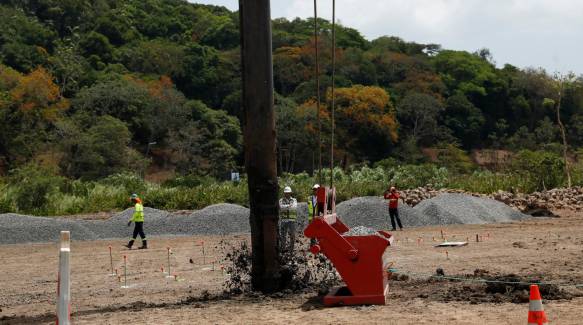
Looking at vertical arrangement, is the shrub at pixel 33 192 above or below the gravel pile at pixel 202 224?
above

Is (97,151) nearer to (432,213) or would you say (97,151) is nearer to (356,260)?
(432,213)

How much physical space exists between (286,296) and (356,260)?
4.87 ft

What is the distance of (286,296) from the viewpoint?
10.6 metres

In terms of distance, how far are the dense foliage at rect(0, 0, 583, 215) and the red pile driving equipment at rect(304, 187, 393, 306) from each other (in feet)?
119

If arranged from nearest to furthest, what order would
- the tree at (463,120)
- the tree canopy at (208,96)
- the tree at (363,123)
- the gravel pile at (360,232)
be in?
the gravel pile at (360,232)
the tree canopy at (208,96)
the tree at (363,123)
the tree at (463,120)

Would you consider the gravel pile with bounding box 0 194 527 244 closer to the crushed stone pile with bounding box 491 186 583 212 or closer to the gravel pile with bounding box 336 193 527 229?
the gravel pile with bounding box 336 193 527 229

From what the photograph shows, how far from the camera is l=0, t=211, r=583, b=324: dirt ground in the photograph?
29.4 feet

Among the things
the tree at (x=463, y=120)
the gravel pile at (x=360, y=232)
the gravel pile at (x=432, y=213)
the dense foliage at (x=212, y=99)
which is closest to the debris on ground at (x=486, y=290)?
the gravel pile at (x=360, y=232)

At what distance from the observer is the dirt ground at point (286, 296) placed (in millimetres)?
8961

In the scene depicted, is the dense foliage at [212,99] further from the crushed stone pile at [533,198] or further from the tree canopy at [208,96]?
the crushed stone pile at [533,198]

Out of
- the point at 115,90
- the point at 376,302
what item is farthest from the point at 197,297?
the point at 115,90

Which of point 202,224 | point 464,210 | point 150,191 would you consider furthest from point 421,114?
point 202,224

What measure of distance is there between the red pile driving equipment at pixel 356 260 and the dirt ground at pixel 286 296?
0.21 metres

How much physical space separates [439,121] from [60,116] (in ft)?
123
